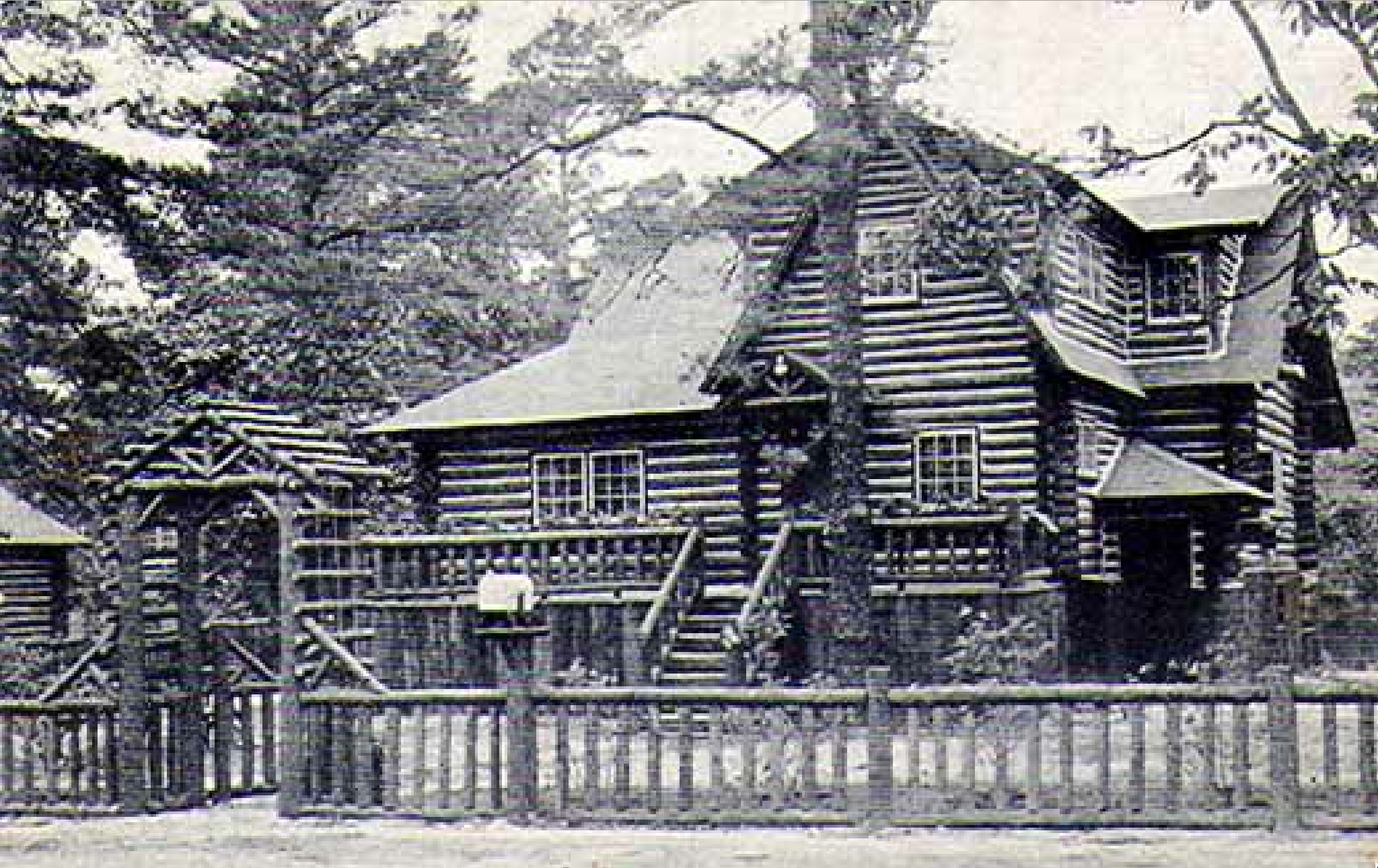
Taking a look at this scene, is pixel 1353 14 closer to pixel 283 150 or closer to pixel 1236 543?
pixel 1236 543

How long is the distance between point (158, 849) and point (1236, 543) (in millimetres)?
16325

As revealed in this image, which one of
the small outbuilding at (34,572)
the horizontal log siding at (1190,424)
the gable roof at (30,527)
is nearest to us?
the horizontal log siding at (1190,424)

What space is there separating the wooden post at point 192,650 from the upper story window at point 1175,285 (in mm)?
16174

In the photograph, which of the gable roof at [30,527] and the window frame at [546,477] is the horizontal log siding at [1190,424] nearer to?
the window frame at [546,477]

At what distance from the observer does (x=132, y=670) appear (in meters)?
14.5

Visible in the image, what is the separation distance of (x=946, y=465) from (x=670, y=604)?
4.31m

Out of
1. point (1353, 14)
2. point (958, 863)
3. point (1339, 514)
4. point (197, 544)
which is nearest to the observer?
point (958, 863)

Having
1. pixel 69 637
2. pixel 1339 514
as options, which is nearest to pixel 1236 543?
pixel 1339 514

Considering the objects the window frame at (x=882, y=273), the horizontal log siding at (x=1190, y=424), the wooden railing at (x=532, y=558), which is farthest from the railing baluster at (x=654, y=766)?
the horizontal log siding at (x=1190, y=424)

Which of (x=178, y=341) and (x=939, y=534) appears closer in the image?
(x=939, y=534)

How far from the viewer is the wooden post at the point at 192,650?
1480cm

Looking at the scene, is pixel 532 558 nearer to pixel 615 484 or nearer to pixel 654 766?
pixel 615 484

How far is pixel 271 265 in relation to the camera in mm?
32125

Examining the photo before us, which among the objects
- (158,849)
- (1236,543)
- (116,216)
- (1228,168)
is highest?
(1228,168)
